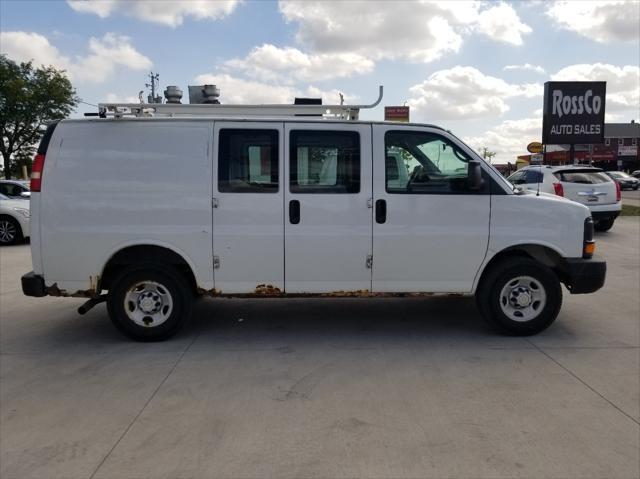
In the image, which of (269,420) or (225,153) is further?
(225,153)

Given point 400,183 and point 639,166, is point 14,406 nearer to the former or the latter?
point 400,183

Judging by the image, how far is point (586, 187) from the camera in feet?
41.0

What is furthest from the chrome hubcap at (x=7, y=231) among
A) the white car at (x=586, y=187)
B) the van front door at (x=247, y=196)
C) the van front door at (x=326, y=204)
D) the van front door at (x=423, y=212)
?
the white car at (x=586, y=187)

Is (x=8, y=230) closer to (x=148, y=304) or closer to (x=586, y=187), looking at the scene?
(x=148, y=304)

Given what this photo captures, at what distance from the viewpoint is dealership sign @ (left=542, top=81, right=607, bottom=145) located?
19125mm

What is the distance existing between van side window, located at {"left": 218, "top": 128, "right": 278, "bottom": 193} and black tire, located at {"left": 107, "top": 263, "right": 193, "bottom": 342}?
3.33 ft

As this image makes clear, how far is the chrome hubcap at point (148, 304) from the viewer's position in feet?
16.5

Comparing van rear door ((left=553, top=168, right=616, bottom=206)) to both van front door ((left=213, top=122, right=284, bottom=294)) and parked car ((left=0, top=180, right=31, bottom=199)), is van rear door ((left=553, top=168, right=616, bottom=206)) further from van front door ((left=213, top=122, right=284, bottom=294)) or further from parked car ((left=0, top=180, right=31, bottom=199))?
parked car ((left=0, top=180, right=31, bottom=199))

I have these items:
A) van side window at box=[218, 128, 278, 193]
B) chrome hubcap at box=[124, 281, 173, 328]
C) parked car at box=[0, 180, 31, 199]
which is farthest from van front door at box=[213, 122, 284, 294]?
parked car at box=[0, 180, 31, 199]

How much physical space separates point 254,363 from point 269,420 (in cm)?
108

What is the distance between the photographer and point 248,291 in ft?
16.5

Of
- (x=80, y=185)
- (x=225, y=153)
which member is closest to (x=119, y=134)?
(x=80, y=185)

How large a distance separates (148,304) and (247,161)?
169 centimetres

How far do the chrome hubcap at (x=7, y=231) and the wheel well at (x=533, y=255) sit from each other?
11.2m
